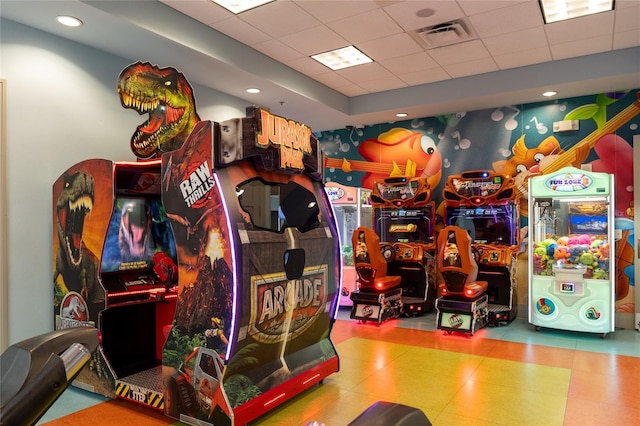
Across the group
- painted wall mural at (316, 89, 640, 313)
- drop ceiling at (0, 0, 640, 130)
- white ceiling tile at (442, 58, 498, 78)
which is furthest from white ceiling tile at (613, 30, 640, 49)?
white ceiling tile at (442, 58, 498, 78)

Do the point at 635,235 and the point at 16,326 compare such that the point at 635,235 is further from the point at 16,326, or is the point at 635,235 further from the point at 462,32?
the point at 16,326

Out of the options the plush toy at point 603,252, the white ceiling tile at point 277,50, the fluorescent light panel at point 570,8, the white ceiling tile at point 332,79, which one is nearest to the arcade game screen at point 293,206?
the white ceiling tile at point 277,50

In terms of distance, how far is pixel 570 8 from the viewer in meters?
4.54

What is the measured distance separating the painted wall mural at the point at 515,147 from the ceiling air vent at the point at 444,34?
229cm

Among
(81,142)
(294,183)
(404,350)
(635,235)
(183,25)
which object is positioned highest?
(183,25)

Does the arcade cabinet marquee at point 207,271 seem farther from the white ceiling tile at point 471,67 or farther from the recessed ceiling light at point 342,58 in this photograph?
the white ceiling tile at point 471,67

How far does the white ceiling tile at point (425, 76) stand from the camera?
20.7 ft

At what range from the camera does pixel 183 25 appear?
15.0 ft

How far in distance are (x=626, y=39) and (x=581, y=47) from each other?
1.48 ft

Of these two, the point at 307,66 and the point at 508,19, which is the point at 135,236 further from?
the point at 508,19

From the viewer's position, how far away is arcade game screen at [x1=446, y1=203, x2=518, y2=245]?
6316 millimetres

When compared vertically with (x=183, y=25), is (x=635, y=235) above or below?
below

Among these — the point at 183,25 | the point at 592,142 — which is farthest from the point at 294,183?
the point at 592,142

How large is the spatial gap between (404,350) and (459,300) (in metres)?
1.20
